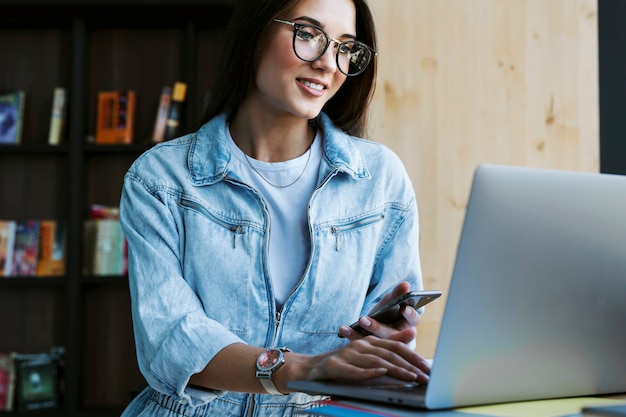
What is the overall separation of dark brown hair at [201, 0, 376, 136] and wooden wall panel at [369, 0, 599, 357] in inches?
33.3

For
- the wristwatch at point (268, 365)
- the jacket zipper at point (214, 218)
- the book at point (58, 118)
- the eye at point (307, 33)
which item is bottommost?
the wristwatch at point (268, 365)

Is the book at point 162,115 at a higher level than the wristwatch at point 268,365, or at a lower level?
higher

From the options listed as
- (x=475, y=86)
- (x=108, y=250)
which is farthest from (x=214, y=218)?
(x=108, y=250)

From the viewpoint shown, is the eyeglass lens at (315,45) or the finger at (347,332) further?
the eyeglass lens at (315,45)

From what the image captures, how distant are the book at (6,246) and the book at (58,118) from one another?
0.46 meters

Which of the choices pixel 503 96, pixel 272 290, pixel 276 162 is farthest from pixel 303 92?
pixel 503 96

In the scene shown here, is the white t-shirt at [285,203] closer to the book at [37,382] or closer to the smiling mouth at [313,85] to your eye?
the smiling mouth at [313,85]

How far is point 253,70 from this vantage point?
1.67 m

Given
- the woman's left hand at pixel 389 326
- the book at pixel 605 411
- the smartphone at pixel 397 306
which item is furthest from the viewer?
the woman's left hand at pixel 389 326

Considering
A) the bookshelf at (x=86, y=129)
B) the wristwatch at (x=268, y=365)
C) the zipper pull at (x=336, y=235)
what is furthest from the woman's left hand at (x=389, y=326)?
the bookshelf at (x=86, y=129)

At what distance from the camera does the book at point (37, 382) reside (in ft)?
12.4

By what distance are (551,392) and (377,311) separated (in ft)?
1.17

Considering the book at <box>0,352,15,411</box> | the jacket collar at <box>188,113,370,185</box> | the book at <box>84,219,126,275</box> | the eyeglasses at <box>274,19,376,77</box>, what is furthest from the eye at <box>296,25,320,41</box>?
the book at <box>0,352,15,411</box>

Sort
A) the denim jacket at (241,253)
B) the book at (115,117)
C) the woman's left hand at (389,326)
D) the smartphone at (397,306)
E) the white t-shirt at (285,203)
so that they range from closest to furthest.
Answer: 1. the smartphone at (397,306)
2. the woman's left hand at (389,326)
3. the denim jacket at (241,253)
4. the white t-shirt at (285,203)
5. the book at (115,117)
